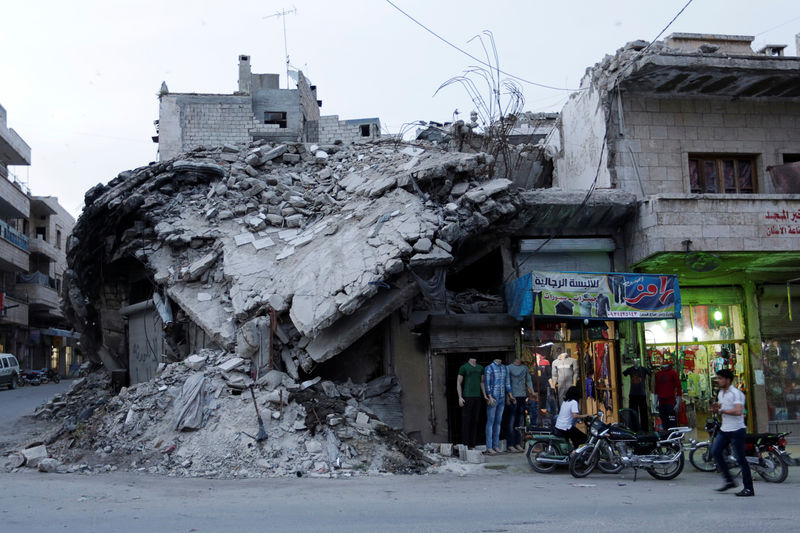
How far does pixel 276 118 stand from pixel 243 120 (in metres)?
3.80

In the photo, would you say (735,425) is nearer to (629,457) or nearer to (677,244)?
(629,457)

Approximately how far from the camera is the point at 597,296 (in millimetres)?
12453

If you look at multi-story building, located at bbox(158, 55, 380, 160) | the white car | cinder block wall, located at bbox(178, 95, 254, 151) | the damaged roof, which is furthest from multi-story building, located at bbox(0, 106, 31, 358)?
the damaged roof

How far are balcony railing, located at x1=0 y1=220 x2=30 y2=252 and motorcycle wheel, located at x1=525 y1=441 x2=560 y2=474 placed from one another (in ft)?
122

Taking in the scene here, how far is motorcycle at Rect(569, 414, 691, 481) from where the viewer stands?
955 centimetres

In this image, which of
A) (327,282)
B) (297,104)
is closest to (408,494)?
(327,282)

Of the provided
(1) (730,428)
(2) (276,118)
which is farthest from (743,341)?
(2) (276,118)

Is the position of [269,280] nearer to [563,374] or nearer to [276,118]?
[563,374]

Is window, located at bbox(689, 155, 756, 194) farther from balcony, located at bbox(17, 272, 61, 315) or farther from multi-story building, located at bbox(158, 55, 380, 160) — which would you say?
balcony, located at bbox(17, 272, 61, 315)

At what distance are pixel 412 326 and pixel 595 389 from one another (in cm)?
463

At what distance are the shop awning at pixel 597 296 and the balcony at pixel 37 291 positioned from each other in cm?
3961

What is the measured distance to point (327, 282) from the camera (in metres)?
11.3

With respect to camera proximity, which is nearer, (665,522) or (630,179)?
(665,522)

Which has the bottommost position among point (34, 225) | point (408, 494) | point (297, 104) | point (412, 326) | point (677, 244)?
point (408, 494)
